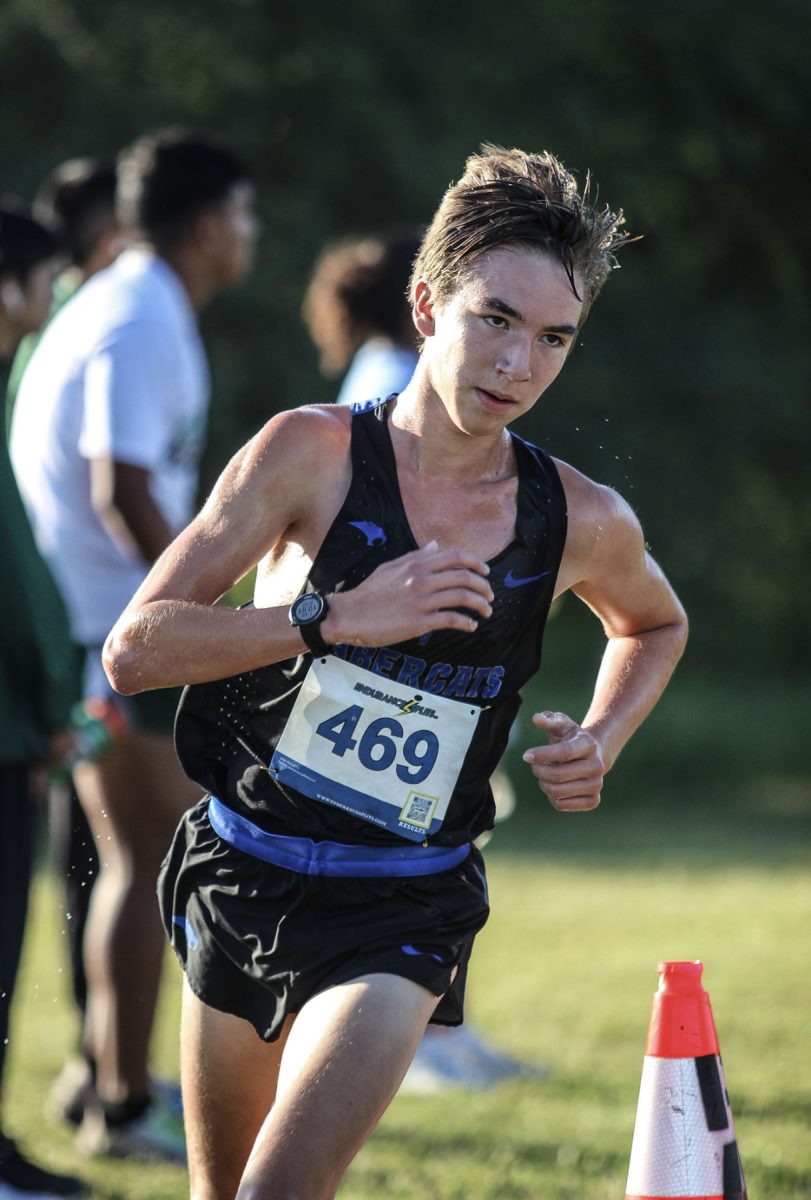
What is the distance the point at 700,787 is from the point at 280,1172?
50.4ft

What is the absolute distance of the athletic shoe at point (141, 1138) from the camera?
15.7 feet

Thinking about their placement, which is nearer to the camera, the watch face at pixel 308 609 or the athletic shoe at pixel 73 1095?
the watch face at pixel 308 609

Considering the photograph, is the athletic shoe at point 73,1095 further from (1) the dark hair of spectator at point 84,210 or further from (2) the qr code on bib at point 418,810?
(1) the dark hair of spectator at point 84,210

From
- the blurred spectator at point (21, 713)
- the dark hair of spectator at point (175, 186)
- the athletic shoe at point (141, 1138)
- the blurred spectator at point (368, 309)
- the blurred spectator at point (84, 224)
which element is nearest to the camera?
the blurred spectator at point (21, 713)

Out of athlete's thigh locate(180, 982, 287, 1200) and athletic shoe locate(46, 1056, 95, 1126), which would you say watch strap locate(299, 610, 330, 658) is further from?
athletic shoe locate(46, 1056, 95, 1126)

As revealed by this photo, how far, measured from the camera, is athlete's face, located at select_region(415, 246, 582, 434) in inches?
112

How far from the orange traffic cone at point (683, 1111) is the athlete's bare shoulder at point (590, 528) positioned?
70cm

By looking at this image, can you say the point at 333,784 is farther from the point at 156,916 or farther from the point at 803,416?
the point at 803,416

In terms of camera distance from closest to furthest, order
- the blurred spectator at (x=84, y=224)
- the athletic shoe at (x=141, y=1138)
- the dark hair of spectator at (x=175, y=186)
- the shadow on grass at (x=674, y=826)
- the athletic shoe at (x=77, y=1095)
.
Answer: the athletic shoe at (x=141, y=1138)
the athletic shoe at (x=77, y=1095)
the dark hair of spectator at (x=175, y=186)
the blurred spectator at (x=84, y=224)
the shadow on grass at (x=674, y=826)

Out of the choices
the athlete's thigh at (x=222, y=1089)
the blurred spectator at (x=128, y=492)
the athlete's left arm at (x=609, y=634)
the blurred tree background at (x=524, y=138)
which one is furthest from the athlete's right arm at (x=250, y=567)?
the blurred tree background at (x=524, y=138)

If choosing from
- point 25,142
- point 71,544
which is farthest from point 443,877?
point 25,142

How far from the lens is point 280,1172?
8.57 ft

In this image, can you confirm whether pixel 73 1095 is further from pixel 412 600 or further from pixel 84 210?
pixel 412 600

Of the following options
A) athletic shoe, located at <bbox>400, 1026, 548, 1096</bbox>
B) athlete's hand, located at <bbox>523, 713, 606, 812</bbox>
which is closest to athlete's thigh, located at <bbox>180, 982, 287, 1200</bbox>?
athlete's hand, located at <bbox>523, 713, 606, 812</bbox>
